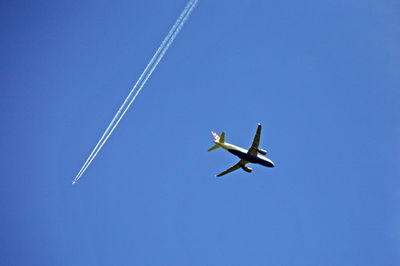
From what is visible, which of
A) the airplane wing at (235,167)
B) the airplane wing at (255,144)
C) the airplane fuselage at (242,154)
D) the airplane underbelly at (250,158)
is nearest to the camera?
the airplane fuselage at (242,154)

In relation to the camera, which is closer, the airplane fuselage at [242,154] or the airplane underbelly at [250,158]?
the airplane fuselage at [242,154]

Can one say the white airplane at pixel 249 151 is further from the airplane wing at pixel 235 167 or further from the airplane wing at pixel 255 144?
the airplane wing at pixel 235 167

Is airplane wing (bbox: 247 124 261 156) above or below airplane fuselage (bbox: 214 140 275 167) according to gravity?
above

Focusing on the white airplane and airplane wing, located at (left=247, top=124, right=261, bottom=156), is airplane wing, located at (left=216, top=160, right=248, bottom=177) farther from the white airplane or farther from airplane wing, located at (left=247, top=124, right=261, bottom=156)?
airplane wing, located at (left=247, top=124, right=261, bottom=156)

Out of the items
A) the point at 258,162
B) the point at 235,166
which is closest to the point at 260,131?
the point at 258,162

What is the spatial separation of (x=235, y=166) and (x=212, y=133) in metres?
8.33

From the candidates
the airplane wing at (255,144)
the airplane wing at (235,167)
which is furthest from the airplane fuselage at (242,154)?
the airplane wing at (235,167)

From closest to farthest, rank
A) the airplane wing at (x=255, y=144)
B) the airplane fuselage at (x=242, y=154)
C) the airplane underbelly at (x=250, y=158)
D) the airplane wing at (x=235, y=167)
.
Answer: the airplane fuselage at (x=242, y=154), the airplane underbelly at (x=250, y=158), the airplane wing at (x=255, y=144), the airplane wing at (x=235, y=167)

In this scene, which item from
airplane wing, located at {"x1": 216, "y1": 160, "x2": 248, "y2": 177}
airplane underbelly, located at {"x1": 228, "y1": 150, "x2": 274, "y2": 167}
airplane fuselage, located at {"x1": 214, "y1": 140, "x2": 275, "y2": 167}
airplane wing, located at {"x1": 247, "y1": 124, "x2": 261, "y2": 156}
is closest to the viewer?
airplane fuselage, located at {"x1": 214, "y1": 140, "x2": 275, "y2": 167}

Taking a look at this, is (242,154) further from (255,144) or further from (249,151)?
(255,144)

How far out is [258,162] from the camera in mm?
60500

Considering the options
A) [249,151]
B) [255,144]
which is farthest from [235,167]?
[255,144]

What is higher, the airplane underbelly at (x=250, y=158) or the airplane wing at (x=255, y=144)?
the airplane wing at (x=255, y=144)

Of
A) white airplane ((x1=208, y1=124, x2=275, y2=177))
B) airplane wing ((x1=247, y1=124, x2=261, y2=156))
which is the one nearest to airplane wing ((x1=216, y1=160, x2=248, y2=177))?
white airplane ((x1=208, y1=124, x2=275, y2=177))
